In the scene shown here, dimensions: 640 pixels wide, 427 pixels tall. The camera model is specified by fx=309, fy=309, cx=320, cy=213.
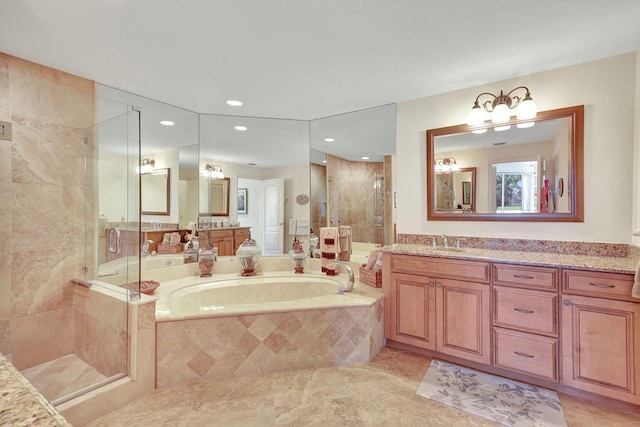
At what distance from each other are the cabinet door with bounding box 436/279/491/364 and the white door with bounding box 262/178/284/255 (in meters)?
1.87

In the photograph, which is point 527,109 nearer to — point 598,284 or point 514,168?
point 514,168

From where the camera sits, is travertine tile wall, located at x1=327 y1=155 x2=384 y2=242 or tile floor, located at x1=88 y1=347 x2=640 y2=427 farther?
travertine tile wall, located at x1=327 y1=155 x2=384 y2=242

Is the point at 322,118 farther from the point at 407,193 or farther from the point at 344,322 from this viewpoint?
the point at 344,322

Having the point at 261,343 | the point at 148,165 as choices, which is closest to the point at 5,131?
the point at 148,165

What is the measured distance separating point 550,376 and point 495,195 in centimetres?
133

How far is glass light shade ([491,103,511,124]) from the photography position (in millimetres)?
2396

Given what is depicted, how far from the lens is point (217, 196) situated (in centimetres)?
327

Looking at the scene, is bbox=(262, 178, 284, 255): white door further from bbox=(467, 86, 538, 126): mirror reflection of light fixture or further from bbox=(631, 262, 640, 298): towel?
bbox=(631, 262, 640, 298): towel

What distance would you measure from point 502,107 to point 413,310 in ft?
5.70

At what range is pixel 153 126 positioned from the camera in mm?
2936

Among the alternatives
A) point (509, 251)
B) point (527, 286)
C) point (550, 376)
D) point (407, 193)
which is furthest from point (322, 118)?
point (550, 376)

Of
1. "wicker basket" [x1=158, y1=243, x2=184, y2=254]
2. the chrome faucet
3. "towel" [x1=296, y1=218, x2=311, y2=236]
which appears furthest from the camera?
"towel" [x1=296, y1=218, x2=311, y2=236]

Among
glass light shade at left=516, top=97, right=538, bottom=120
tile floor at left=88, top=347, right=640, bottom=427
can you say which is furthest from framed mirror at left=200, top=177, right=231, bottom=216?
glass light shade at left=516, top=97, right=538, bottom=120

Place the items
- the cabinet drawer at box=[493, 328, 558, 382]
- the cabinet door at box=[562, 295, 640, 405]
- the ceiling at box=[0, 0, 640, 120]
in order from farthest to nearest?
the cabinet drawer at box=[493, 328, 558, 382] → the cabinet door at box=[562, 295, 640, 405] → the ceiling at box=[0, 0, 640, 120]
